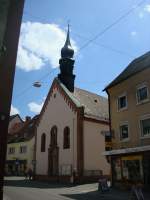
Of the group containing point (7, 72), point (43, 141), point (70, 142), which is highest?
point (43, 141)

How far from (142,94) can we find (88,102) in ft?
54.8

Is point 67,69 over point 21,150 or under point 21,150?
over

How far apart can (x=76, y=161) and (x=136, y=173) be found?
37.2ft

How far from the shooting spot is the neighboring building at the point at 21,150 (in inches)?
2092

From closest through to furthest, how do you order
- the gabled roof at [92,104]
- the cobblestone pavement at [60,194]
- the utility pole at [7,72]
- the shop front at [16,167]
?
the utility pole at [7,72]
the cobblestone pavement at [60,194]
the gabled roof at [92,104]
the shop front at [16,167]

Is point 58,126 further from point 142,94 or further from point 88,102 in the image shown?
point 142,94

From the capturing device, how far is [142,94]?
24531mm

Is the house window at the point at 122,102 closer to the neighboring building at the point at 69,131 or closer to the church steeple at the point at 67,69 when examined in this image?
the neighboring building at the point at 69,131

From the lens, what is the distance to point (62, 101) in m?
39.2

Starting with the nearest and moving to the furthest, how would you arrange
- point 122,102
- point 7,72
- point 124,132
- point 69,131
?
point 7,72, point 124,132, point 122,102, point 69,131

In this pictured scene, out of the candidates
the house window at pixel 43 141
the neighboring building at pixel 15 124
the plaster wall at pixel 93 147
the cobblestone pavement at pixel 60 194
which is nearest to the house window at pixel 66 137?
the plaster wall at pixel 93 147

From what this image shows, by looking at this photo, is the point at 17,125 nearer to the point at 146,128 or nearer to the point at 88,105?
the point at 88,105

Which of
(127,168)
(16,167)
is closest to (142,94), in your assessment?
(127,168)

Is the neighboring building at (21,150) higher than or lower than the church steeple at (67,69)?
lower
